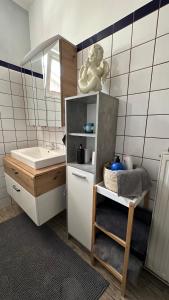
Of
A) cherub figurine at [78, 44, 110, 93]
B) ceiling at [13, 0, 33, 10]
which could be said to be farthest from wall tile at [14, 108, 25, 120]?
ceiling at [13, 0, 33, 10]

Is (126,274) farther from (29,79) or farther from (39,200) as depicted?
(29,79)

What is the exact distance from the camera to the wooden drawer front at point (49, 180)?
1.14 m

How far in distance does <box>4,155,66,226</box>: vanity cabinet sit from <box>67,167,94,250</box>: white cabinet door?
0.50ft

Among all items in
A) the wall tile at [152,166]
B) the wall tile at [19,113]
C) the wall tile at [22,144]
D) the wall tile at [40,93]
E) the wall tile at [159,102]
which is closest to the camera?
the wall tile at [159,102]

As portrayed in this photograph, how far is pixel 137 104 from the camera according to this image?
1.01m

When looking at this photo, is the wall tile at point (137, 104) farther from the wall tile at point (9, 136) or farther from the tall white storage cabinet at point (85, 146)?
the wall tile at point (9, 136)

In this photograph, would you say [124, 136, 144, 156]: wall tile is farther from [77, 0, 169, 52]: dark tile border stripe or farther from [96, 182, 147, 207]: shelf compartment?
[77, 0, 169, 52]: dark tile border stripe

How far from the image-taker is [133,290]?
3.20 feet

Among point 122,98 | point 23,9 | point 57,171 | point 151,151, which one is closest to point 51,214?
point 57,171

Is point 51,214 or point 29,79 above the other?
point 29,79

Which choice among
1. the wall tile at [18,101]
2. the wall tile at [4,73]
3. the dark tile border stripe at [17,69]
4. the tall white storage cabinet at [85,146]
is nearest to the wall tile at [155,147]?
the tall white storage cabinet at [85,146]

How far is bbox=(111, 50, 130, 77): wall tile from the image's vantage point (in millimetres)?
1024

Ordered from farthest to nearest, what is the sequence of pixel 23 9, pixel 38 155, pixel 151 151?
pixel 38 155, pixel 23 9, pixel 151 151

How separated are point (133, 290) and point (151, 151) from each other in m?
1.02
